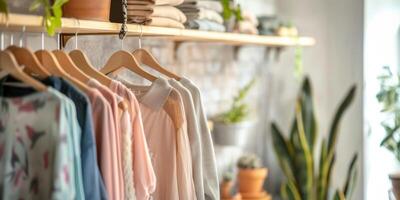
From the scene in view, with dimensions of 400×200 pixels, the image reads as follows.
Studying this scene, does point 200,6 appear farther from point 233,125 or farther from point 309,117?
point 309,117

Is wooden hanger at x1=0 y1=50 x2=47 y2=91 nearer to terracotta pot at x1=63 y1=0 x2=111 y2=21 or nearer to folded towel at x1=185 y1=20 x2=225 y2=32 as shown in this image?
terracotta pot at x1=63 y1=0 x2=111 y2=21

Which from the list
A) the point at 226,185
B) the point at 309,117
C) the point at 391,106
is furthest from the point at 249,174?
the point at 391,106

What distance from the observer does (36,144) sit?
1.75 meters

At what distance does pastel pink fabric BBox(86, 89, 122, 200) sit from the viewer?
1.90 metres

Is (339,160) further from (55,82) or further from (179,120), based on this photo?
(55,82)

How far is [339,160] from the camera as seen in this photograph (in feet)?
13.8

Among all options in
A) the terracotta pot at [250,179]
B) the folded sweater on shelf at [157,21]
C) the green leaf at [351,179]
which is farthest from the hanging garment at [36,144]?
the green leaf at [351,179]

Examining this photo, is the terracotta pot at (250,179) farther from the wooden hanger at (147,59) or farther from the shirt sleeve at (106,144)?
the shirt sleeve at (106,144)

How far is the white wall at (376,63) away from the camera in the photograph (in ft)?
13.3

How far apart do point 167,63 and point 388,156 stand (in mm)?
Result: 1635

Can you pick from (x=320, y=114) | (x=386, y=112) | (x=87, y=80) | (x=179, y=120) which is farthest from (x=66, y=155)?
(x=320, y=114)

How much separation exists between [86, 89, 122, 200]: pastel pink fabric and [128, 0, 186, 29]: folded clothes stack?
22.8 inches

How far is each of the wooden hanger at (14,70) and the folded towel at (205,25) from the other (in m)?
1.25

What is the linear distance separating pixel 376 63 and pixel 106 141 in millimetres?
2607
